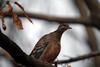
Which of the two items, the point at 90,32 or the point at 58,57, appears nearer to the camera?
the point at 58,57

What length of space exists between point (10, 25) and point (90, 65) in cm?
216

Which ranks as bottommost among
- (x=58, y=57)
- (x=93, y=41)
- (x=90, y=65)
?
(x=90, y=65)

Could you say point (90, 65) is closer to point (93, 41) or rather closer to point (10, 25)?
point (93, 41)

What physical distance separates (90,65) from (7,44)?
694 centimetres

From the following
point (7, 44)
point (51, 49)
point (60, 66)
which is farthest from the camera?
point (51, 49)

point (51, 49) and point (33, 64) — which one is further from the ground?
point (33, 64)

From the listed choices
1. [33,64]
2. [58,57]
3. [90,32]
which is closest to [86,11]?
[90,32]

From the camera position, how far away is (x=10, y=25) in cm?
1093

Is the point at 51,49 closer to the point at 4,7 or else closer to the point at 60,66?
the point at 60,66

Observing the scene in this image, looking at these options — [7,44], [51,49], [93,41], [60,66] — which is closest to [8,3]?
[7,44]

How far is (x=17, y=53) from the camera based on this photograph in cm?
401

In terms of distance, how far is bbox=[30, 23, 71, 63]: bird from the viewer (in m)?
5.47

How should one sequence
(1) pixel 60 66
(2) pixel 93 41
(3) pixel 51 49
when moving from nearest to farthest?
1. (1) pixel 60 66
2. (3) pixel 51 49
3. (2) pixel 93 41

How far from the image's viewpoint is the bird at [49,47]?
216 inches
